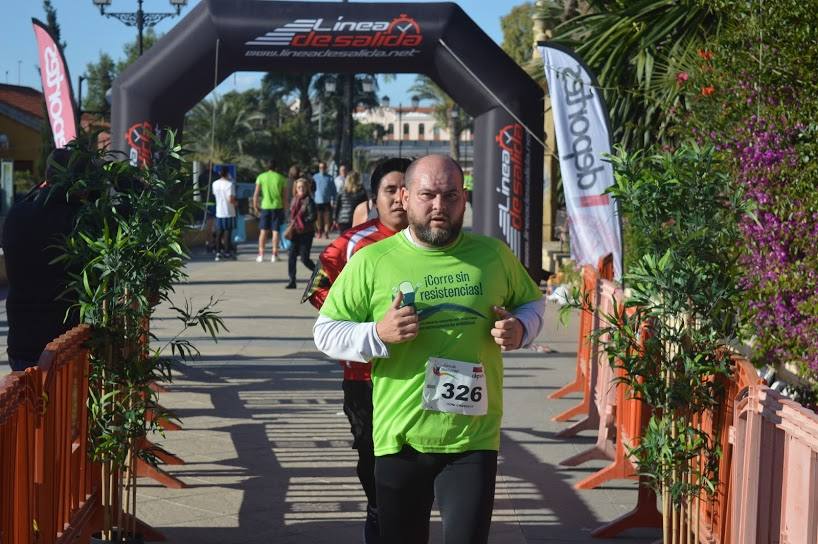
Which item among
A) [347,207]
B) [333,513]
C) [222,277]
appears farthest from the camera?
[222,277]

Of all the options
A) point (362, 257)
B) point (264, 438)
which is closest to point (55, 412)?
point (362, 257)

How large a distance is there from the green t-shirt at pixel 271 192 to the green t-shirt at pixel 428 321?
1800cm

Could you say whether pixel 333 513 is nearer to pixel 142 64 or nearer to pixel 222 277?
pixel 142 64

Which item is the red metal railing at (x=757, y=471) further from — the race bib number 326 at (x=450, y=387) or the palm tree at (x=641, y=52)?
the palm tree at (x=641, y=52)

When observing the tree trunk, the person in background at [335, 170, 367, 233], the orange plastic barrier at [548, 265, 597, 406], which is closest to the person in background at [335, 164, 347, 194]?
the person in background at [335, 170, 367, 233]

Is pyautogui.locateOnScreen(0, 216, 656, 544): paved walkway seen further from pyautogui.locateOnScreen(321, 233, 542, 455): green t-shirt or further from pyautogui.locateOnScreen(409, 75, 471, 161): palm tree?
pyautogui.locateOnScreen(409, 75, 471, 161): palm tree

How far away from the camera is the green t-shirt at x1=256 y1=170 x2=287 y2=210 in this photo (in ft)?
72.5

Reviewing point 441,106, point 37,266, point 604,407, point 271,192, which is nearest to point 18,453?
point 37,266

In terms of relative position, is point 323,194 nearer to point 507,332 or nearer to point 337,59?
point 337,59

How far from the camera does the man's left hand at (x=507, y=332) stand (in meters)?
4.09

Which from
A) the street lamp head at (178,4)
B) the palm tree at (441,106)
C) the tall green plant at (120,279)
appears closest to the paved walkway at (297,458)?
the tall green plant at (120,279)

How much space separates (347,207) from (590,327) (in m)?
9.97

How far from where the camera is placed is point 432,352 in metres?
4.14

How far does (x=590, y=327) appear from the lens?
29.0 feet
